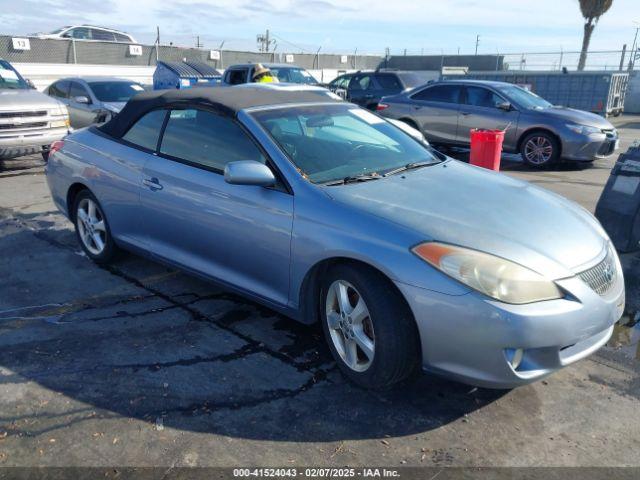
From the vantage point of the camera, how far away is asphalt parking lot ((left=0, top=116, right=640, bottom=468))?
2748 mm

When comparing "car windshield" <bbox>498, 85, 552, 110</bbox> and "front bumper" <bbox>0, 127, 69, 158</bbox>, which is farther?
"car windshield" <bbox>498, 85, 552, 110</bbox>

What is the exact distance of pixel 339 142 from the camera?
4051 mm

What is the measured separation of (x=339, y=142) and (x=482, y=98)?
822cm

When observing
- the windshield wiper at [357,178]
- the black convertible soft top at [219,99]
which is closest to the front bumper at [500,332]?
the windshield wiper at [357,178]

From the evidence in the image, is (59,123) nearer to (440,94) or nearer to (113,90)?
(113,90)

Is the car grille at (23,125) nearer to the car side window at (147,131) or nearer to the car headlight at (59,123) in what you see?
the car headlight at (59,123)

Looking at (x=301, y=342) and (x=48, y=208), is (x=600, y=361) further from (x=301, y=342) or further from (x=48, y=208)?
(x=48, y=208)

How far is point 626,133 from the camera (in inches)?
678

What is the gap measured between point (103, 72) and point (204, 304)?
62.1 feet

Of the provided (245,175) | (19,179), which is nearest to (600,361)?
(245,175)

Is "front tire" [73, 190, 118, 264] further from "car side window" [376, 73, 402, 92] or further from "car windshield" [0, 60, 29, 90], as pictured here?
"car side window" [376, 73, 402, 92]

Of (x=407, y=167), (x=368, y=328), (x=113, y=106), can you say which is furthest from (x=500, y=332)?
(x=113, y=106)

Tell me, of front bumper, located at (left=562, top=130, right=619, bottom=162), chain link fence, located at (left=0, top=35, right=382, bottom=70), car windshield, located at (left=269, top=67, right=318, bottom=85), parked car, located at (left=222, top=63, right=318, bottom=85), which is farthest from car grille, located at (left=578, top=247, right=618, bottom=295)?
chain link fence, located at (left=0, top=35, right=382, bottom=70)

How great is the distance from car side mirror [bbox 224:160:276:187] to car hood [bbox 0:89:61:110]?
7254 millimetres
